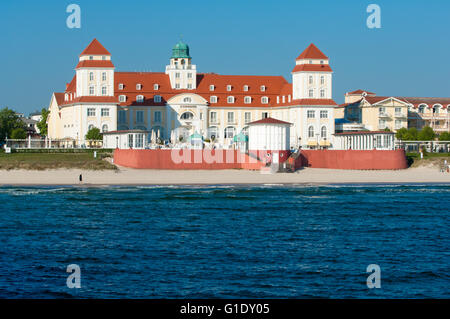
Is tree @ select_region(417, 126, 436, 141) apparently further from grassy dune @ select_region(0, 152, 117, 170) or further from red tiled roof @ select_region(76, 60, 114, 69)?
grassy dune @ select_region(0, 152, 117, 170)

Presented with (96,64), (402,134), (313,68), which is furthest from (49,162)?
(402,134)

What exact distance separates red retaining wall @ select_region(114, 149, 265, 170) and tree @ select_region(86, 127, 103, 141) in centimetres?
1694

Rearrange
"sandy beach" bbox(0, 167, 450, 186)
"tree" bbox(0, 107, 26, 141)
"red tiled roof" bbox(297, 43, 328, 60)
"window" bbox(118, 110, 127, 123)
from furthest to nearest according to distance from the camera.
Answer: "tree" bbox(0, 107, 26, 141)
"window" bbox(118, 110, 127, 123)
"red tiled roof" bbox(297, 43, 328, 60)
"sandy beach" bbox(0, 167, 450, 186)

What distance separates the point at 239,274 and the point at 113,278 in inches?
204

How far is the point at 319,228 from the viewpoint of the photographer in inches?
1756

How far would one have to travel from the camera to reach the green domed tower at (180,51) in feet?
390

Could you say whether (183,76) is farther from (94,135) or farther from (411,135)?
(411,135)

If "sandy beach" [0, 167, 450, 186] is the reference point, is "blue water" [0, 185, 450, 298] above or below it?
below

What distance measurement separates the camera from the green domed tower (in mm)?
118863

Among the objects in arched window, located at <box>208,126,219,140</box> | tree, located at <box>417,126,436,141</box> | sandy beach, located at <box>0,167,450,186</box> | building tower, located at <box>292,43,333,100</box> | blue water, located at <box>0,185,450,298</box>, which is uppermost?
building tower, located at <box>292,43,333,100</box>

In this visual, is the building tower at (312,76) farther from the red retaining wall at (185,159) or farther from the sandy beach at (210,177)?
the red retaining wall at (185,159)

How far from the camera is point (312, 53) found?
11044 cm

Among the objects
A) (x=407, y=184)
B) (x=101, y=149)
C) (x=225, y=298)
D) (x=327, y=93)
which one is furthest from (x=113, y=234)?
(x=327, y=93)

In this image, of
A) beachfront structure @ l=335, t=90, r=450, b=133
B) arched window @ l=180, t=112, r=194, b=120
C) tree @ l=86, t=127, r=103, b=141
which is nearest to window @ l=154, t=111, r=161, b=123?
arched window @ l=180, t=112, r=194, b=120
